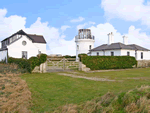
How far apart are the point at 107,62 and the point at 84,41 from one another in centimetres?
2016

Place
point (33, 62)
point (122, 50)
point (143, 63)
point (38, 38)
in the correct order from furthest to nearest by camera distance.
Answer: point (38, 38) → point (122, 50) → point (143, 63) → point (33, 62)

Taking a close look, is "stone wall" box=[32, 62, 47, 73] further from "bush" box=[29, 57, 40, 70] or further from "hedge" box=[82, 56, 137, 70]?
"hedge" box=[82, 56, 137, 70]

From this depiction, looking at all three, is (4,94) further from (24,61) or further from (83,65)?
(83,65)

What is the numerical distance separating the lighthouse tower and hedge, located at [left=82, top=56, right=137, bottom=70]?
17851mm

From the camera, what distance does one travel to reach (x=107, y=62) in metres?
25.1

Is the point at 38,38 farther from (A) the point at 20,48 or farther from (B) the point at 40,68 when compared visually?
(B) the point at 40,68

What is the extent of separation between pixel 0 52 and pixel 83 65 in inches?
879

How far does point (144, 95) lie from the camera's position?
6520 mm

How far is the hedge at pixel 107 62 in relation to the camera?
75.6ft

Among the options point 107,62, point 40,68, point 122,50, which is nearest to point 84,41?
point 122,50

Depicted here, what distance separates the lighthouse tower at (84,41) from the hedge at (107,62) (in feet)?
58.6

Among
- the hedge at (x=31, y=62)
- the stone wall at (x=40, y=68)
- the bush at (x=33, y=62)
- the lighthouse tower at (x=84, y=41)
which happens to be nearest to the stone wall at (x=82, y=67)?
the stone wall at (x=40, y=68)

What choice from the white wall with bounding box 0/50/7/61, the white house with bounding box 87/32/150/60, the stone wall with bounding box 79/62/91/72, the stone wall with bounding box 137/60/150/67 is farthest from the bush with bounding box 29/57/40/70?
the stone wall with bounding box 137/60/150/67

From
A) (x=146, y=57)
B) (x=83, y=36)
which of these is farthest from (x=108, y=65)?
(x=83, y=36)
